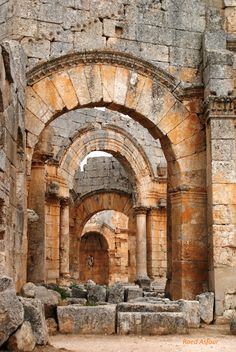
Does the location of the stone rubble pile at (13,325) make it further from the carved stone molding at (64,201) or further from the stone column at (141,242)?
the stone column at (141,242)

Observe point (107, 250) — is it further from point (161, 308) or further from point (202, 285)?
point (161, 308)

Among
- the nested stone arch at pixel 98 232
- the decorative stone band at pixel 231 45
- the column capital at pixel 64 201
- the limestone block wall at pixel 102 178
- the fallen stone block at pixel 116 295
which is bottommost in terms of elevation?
the fallen stone block at pixel 116 295

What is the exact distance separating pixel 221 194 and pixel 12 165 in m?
3.45

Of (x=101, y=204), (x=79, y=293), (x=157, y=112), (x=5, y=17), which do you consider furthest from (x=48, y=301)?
(x=101, y=204)

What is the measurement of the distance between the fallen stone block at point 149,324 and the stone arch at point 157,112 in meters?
2.16

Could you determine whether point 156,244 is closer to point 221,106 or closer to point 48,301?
point 221,106

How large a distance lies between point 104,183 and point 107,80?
11.0m

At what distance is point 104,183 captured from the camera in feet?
68.1

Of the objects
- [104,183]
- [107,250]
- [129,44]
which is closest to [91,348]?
[129,44]

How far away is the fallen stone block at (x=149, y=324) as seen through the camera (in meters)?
7.39

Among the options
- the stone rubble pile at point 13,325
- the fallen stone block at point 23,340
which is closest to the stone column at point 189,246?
the stone rubble pile at point 13,325

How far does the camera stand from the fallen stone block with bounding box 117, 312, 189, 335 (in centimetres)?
739

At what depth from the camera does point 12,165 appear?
8.19m

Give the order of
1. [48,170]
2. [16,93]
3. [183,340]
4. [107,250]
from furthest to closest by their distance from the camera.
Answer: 1. [107,250]
2. [48,170]
3. [16,93]
4. [183,340]
